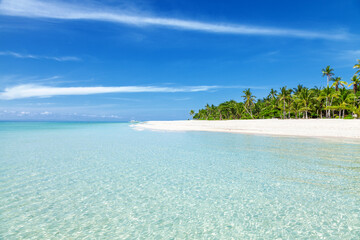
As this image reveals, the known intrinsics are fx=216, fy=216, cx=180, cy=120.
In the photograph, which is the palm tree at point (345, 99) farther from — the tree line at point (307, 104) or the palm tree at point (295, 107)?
the palm tree at point (295, 107)

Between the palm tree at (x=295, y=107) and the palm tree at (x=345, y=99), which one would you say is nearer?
the palm tree at (x=345, y=99)

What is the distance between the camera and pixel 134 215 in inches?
186

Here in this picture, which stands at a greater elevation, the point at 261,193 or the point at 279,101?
the point at 279,101

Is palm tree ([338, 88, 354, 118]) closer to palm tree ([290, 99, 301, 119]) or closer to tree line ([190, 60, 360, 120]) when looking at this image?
tree line ([190, 60, 360, 120])

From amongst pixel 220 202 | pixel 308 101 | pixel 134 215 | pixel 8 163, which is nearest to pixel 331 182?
pixel 220 202

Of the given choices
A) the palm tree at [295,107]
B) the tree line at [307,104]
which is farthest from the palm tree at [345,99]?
the palm tree at [295,107]

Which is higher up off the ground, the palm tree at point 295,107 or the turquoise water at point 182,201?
the palm tree at point 295,107

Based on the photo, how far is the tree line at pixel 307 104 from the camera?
47.2 meters

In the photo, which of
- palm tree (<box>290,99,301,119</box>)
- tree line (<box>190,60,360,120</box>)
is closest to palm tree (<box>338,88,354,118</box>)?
tree line (<box>190,60,360,120</box>)

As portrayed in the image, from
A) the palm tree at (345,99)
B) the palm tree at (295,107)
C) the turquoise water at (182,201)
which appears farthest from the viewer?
the palm tree at (295,107)

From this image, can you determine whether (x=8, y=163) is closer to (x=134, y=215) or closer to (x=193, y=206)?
(x=134, y=215)

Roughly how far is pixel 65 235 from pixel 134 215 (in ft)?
4.42

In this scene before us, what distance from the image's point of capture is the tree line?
155ft

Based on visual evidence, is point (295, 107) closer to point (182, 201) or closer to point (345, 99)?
point (345, 99)
